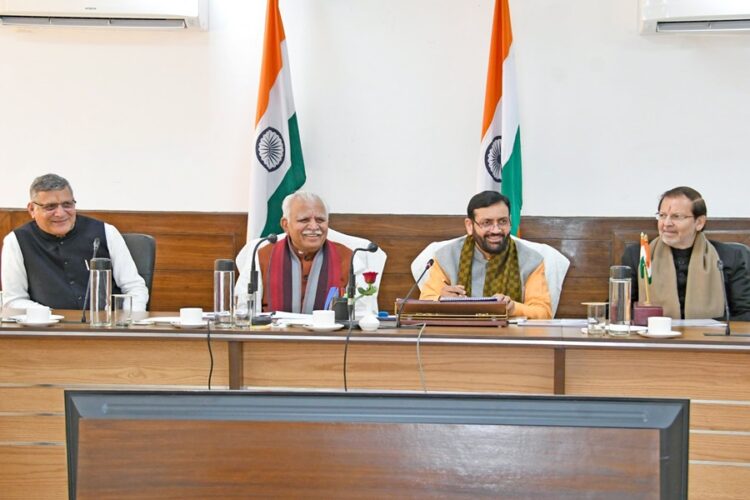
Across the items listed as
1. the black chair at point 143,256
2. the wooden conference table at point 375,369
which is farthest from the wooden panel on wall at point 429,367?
the black chair at point 143,256

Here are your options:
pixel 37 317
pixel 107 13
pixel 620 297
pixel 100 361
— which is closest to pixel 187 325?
pixel 100 361

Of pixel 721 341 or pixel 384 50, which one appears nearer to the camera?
pixel 721 341

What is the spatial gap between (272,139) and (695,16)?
249 centimetres

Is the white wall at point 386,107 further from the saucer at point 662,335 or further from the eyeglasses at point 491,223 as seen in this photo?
the saucer at point 662,335

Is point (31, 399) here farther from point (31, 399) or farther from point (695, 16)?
point (695, 16)

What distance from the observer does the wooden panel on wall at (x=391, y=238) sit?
198 inches

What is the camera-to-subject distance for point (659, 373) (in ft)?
9.11

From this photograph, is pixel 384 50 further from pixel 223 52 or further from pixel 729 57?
pixel 729 57

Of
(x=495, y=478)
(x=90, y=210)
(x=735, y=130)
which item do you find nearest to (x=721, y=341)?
(x=495, y=478)

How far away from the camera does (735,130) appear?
494cm

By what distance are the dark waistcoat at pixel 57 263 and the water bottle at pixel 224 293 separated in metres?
1.11

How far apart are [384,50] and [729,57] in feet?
6.63

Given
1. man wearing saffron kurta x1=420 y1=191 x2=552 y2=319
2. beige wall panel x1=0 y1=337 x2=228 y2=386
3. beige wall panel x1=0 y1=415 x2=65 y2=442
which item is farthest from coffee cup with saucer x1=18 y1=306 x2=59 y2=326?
man wearing saffron kurta x1=420 y1=191 x2=552 y2=319

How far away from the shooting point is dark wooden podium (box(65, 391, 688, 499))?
797 mm
